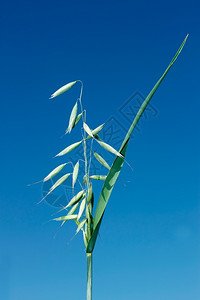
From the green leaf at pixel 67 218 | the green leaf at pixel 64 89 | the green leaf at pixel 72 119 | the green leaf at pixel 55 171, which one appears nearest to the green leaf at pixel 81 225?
the green leaf at pixel 67 218

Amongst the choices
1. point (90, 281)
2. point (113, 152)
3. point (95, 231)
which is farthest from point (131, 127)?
point (90, 281)

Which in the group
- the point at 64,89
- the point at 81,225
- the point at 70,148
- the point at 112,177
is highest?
the point at 64,89

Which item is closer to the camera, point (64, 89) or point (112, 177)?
point (112, 177)

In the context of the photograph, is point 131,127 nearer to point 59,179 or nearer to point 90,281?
point 59,179

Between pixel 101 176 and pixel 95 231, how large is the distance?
0.52 ft

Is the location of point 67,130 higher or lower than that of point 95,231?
higher

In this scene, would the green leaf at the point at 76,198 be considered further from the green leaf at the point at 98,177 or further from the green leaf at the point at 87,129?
the green leaf at the point at 87,129

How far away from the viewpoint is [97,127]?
994 mm

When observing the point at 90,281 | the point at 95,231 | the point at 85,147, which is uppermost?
the point at 85,147

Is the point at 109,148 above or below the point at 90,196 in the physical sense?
above

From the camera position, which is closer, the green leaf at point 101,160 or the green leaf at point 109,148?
the green leaf at point 109,148

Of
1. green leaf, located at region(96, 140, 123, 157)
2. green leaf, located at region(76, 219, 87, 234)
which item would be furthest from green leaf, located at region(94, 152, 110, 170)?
green leaf, located at region(76, 219, 87, 234)

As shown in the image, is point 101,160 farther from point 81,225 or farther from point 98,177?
point 81,225

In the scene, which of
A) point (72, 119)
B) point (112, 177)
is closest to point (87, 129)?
point (72, 119)
